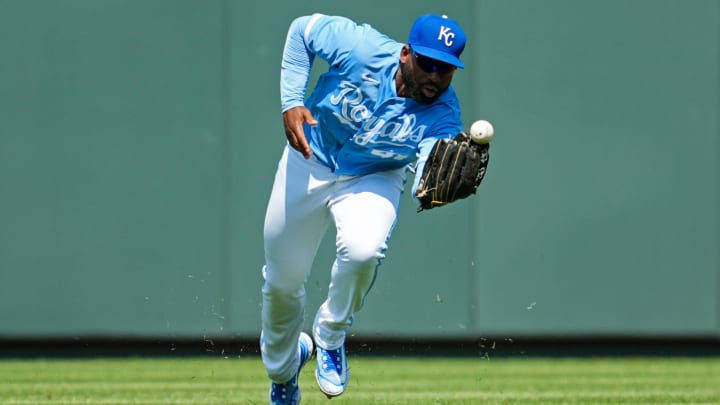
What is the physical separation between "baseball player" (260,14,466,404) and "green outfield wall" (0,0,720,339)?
355cm

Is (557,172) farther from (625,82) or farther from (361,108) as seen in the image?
(361,108)

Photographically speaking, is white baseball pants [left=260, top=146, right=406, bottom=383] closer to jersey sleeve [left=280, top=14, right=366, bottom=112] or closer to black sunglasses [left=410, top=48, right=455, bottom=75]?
jersey sleeve [left=280, top=14, right=366, bottom=112]

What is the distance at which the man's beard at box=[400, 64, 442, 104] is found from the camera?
5227 mm

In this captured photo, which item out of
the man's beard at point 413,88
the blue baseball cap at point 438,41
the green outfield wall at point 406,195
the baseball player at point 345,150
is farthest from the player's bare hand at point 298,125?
the green outfield wall at point 406,195

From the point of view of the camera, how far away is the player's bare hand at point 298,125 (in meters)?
5.21

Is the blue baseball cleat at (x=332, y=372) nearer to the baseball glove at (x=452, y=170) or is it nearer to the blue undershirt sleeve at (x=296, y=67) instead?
the baseball glove at (x=452, y=170)

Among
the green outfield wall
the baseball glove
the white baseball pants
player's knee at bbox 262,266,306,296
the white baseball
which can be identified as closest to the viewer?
the white baseball

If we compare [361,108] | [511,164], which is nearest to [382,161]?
[361,108]

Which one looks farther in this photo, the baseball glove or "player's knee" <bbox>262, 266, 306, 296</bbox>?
"player's knee" <bbox>262, 266, 306, 296</bbox>

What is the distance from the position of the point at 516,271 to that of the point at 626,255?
2.80 ft

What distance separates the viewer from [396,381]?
25.8ft

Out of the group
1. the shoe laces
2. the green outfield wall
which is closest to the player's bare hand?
the shoe laces

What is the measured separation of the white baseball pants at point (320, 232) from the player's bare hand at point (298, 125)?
0.29 meters

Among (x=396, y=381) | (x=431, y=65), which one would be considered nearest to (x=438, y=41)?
(x=431, y=65)
